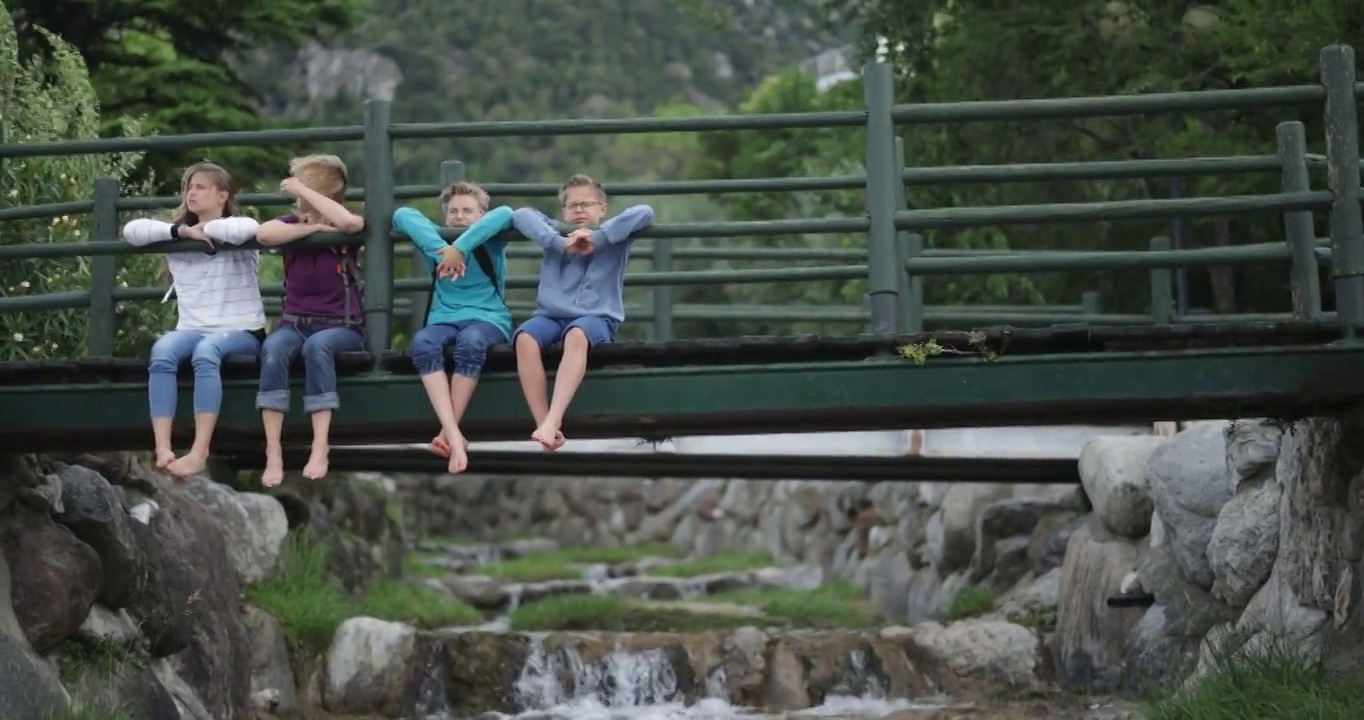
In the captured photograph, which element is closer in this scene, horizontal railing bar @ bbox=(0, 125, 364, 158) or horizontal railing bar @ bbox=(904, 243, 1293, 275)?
horizontal railing bar @ bbox=(904, 243, 1293, 275)

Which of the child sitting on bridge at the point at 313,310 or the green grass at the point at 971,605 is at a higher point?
the child sitting on bridge at the point at 313,310

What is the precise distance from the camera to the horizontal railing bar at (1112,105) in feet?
27.3

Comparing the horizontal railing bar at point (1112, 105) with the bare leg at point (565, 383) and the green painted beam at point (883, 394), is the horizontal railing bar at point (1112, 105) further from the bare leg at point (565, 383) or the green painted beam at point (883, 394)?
the bare leg at point (565, 383)

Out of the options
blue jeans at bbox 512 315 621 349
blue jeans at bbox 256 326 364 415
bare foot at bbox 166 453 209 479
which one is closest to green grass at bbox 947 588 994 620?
blue jeans at bbox 512 315 621 349

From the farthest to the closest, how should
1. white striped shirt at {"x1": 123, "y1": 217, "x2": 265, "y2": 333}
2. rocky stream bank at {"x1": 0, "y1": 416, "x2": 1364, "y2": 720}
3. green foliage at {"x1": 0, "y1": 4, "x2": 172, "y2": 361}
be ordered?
green foliage at {"x1": 0, "y1": 4, "x2": 172, "y2": 361}
rocky stream bank at {"x1": 0, "y1": 416, "x2": 1364, "y2": 720}
white striped shirt at {"x1": 123, "y1": 217, "x2": 265, "y2": 333}

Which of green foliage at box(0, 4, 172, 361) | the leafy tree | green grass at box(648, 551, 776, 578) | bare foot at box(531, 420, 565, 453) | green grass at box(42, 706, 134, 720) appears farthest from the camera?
green grass at box(648, 551, 776, 578)

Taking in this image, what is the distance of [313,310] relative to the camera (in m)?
8.72

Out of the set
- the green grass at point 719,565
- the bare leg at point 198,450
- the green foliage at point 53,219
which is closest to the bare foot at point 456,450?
the bare leg at point 198,450

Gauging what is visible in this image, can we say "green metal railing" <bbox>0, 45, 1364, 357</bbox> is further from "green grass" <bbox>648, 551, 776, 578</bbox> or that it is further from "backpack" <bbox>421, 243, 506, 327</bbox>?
"green grass" <bbox>648, 551, 776, 578</bbox>

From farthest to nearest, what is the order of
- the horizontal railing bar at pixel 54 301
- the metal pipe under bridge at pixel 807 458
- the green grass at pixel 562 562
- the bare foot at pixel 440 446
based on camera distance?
the green grass at pixel 562 562 → the metal pipe under bridge at pixel 807 458 → the horizontal railing bar at pixel 54 301 → the bare foot at pixel 440 446

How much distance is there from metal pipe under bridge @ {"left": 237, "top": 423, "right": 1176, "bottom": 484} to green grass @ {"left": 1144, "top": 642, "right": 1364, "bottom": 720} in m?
2.71

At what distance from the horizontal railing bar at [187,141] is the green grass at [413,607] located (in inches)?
275

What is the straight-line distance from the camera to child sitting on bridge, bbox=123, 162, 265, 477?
8453 mm

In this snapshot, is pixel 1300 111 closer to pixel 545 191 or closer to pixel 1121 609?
pixel 1121 609
